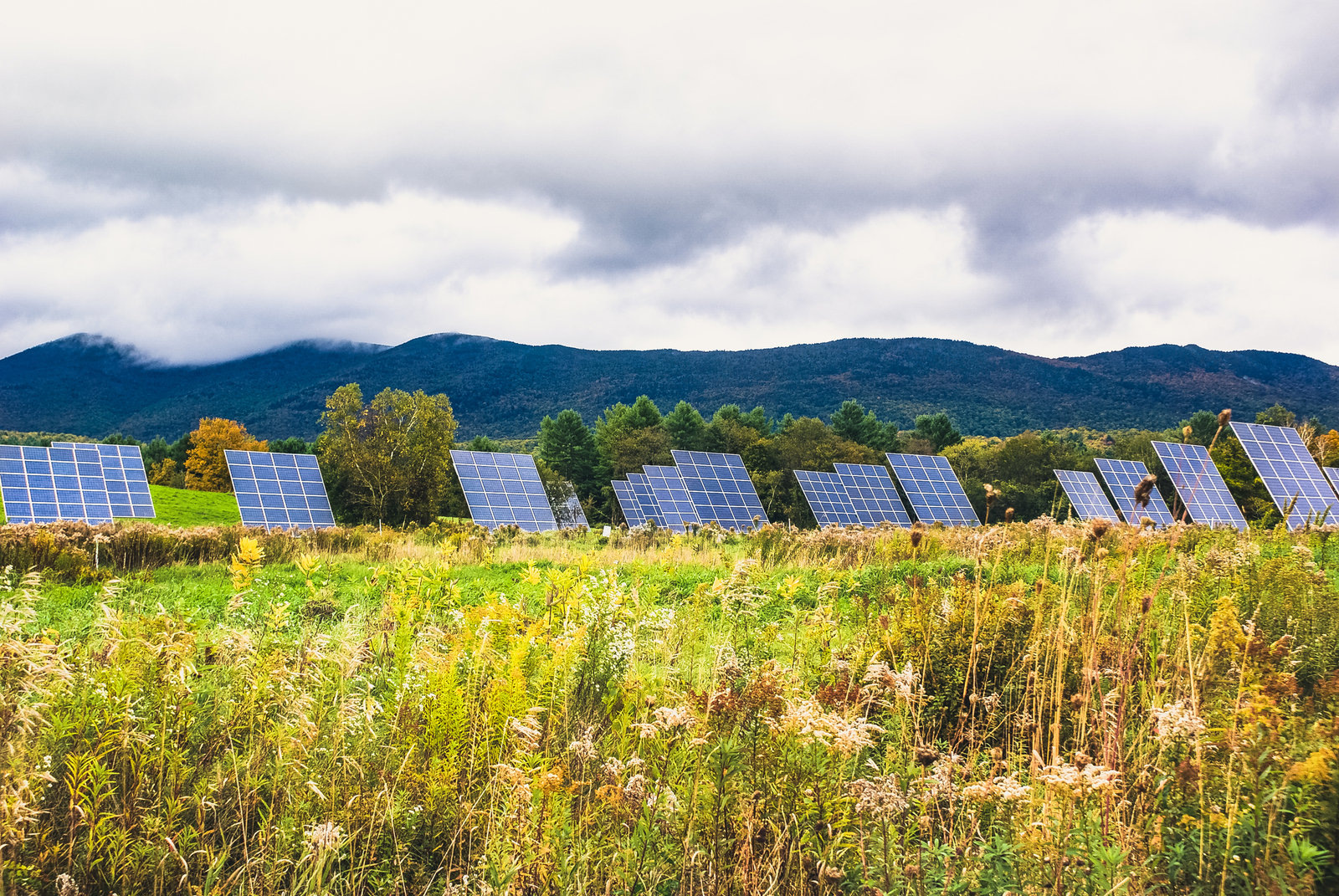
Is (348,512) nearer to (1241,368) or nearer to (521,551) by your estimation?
(521,551)

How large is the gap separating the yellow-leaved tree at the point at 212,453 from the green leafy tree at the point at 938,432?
63.9 metres

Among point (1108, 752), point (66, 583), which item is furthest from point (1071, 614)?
point (66, 583)

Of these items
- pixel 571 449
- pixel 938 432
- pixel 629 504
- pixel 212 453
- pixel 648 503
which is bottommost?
pixel 629 504

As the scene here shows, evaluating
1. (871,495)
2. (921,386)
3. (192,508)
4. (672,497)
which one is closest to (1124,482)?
(871,495)

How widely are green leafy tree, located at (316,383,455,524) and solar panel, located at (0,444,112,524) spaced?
17.0 metres

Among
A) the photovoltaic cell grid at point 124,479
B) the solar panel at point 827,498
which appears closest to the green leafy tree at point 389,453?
the photovoltaic cell grid at point 124,479

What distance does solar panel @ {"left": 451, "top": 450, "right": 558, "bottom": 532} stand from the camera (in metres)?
27.6

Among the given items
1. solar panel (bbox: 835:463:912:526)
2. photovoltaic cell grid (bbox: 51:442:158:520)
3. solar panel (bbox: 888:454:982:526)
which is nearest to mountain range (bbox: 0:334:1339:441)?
solar panel (bbox: 835:463:912:526)

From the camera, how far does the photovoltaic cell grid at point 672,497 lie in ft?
96.5

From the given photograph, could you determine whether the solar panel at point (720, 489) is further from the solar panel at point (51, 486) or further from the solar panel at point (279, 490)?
the solar panel at point (51, 486)

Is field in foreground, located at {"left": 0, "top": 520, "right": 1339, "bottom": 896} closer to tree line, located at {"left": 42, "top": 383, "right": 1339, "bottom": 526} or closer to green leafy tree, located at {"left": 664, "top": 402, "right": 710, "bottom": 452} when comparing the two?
tree line, located at {"left": 42, "top": 383, "right": 1339, "bottom": 526}

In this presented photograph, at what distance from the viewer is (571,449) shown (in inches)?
2830

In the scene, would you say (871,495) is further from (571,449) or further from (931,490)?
(571,449)

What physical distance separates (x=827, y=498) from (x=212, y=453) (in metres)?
63.8
